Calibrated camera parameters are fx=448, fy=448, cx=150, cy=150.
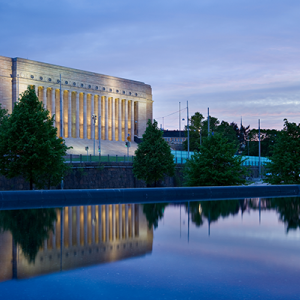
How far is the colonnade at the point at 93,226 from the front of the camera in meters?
9.91

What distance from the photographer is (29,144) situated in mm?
28422

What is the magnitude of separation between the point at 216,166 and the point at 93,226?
16.7 m

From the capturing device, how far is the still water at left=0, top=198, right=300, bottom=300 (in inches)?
238

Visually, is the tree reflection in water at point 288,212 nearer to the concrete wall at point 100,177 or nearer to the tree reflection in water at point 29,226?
the tree reflection in water at point 29,226

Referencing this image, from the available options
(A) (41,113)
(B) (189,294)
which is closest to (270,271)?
(B) (189,294)

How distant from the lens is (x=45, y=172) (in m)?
30.6

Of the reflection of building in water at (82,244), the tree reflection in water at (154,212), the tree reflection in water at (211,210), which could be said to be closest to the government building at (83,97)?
the tree reflection in water at (154,212)

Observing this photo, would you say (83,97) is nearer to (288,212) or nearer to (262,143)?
(262,143)

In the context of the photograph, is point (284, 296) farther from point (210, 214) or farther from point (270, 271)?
point (210, 214)

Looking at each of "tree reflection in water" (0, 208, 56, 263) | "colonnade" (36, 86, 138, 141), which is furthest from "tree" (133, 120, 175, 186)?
"colonnade" (36, 86, 138, 141)

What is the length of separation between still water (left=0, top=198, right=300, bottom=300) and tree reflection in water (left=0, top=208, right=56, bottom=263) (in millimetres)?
21

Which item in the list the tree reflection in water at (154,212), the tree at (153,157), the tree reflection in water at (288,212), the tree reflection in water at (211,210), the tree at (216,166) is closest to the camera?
the tree reflection in water at (288,212)

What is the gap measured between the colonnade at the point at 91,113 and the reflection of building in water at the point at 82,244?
64.9 metres

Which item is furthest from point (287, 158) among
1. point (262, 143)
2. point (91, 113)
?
point (262, 143)
